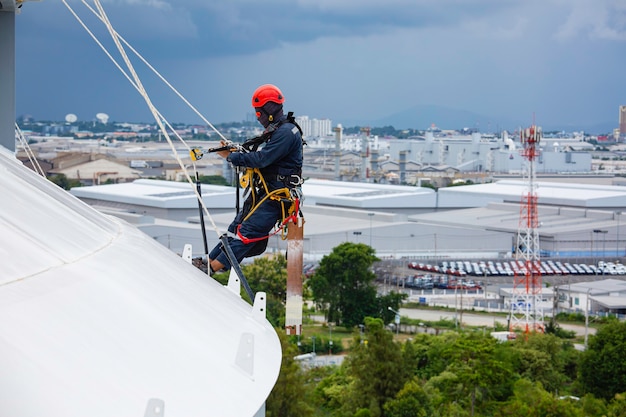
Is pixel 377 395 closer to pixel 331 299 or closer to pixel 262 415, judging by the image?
pixel 331 299

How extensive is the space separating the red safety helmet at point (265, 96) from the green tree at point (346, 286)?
21151 mm

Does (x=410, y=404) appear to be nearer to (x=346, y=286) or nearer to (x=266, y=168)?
(x=266, y=168)

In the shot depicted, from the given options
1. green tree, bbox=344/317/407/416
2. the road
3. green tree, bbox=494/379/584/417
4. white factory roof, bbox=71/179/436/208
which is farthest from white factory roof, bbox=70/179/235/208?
green tree, bbox=494/379/584/417

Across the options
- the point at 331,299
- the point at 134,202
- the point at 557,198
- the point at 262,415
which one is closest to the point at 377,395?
the point at 331,299

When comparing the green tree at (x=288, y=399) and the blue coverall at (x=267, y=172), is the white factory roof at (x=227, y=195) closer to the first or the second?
the green tree at (x=288, y=399)

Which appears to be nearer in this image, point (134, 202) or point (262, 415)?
point (262, 415)

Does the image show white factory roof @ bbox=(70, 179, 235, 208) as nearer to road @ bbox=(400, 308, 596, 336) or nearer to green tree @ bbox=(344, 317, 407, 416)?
road @ bbox=(400, 308, 596, 336)

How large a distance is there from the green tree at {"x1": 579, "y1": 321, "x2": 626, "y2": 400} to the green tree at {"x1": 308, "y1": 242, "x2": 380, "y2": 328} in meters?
8.48

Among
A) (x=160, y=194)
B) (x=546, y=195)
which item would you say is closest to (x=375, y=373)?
(x=160, y=194)

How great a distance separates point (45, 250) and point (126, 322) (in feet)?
0.90

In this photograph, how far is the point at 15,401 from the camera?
1.82 meters

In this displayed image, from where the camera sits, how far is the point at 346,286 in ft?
85.4

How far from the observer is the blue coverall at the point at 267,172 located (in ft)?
14.2

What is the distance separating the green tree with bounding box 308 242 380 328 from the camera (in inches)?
1009
